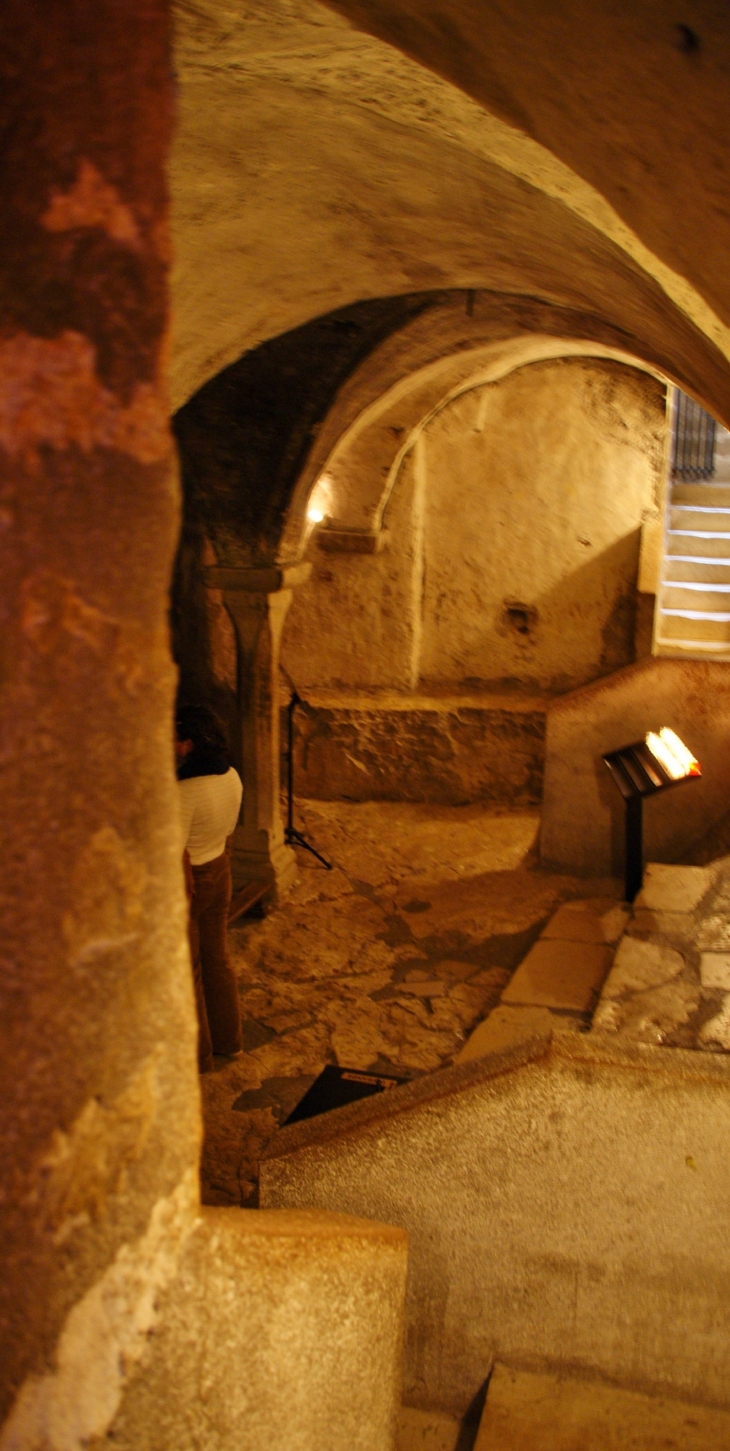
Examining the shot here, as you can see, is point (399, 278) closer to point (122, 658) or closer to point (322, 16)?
point (322, 16)

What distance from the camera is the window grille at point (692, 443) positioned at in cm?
1205

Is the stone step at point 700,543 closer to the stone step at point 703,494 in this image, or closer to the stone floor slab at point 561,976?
the stone step at point 703,494

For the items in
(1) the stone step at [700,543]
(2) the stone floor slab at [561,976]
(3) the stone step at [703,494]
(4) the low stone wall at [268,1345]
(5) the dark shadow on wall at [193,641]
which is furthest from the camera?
(3) the stone step at [703,494]

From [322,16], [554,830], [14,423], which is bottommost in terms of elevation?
[554,830]

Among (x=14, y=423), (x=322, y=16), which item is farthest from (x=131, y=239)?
(x=322, y=16)

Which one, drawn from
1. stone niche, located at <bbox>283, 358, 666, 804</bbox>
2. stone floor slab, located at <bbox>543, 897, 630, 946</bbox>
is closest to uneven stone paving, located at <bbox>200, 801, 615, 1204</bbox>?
stone floor slab, located at <bbox>543, 897, 630, 946</bbox>

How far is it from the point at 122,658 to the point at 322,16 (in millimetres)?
1930

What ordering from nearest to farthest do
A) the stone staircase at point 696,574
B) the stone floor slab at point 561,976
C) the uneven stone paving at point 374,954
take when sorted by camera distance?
the uneven stone paving at point 374,954, the stone floor slab at point 561,976, the stone staircase at point 696,574

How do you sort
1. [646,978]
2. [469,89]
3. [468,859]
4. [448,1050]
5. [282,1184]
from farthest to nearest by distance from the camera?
[468,859] → [448,1050] → [646,978] → [282,1184] → [469,89]

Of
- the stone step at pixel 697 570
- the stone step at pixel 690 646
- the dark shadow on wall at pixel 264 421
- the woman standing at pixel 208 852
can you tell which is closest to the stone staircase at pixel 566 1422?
the woman standing at pixel 208 852

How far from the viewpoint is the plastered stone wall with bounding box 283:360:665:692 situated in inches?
366

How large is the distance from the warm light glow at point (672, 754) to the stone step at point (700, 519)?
484 centimetres

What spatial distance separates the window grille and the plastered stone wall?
313cm

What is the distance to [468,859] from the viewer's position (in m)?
8.30
